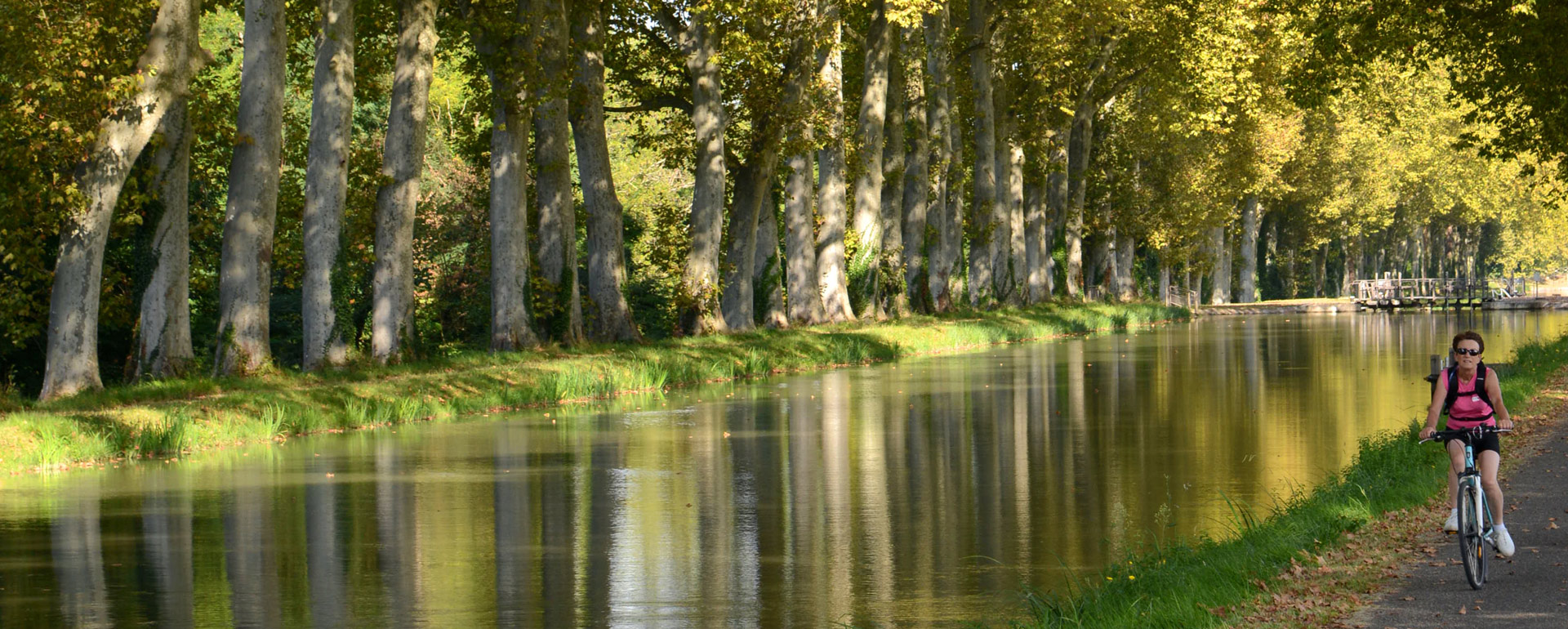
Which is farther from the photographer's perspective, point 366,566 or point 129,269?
point 129,269

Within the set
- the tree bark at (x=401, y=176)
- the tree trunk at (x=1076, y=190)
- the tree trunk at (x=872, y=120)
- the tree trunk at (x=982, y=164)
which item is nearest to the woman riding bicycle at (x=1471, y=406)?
the tree bark at (x=401, y=176)

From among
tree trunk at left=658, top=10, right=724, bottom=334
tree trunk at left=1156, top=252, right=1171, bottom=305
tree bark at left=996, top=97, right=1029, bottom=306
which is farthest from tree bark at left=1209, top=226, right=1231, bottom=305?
tree trunk at left=658, top=10, right=724, bottom=334

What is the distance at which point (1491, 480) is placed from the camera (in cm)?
1197

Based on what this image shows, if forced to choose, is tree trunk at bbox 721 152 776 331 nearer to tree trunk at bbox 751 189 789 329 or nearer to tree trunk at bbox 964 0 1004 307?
tree trunk at bbox 751 189 789 329

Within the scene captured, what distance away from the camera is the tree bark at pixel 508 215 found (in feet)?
116

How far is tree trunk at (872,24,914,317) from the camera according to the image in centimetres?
5231

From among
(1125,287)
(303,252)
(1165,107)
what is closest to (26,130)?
(303,252)

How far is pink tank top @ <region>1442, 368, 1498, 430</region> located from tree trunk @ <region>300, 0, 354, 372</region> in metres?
21.3

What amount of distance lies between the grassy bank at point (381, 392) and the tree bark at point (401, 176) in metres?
0.98

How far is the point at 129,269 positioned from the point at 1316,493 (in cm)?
2692

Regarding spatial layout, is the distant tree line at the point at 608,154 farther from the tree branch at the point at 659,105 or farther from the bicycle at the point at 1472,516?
the bicycle at the point at 1472,516

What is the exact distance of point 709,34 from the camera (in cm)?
4069

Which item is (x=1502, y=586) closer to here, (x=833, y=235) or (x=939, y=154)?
(x=833, y=235)

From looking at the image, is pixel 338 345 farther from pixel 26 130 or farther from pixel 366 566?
pixel 366 566
